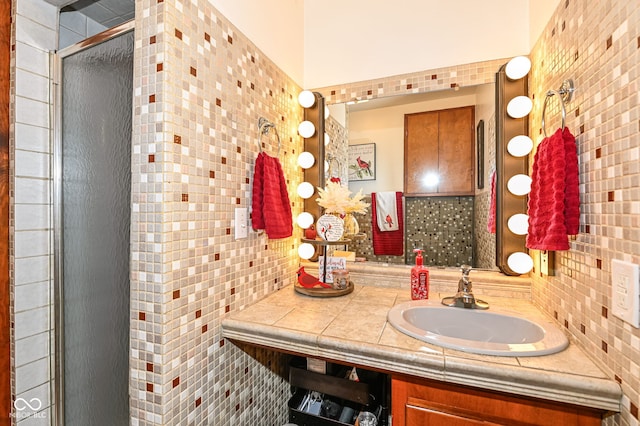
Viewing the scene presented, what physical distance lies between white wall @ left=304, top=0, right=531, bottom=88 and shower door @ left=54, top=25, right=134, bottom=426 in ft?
3.33

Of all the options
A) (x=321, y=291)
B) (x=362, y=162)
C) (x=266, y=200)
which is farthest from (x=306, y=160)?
(x=321, y=291)

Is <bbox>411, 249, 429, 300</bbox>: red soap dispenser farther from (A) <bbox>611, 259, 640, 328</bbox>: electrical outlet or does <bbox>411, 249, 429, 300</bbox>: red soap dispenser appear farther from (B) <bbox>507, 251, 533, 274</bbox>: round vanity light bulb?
(A) <bbox>611, 259, 640, 328</bbox>: electrical outlet

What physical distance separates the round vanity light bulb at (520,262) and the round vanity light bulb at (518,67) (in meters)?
0.78

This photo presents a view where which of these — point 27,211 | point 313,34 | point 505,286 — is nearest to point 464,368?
point 505,286

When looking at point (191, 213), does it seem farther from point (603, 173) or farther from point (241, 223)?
point (603, 173)

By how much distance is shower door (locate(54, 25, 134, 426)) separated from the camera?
3.46 ft

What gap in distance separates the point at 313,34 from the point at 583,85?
136 cm

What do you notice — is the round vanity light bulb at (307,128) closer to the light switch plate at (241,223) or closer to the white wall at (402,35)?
the white wall at (402,35)

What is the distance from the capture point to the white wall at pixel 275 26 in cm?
116

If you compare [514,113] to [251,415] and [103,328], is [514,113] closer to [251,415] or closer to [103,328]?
[251,415]

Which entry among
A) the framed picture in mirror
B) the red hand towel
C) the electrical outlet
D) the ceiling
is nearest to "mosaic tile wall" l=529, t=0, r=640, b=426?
the electrical outlet

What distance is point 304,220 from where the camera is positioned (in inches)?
64.1

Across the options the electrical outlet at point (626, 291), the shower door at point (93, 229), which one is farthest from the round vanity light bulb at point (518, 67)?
the shower door at point (93, 229)

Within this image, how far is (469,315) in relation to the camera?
1123 millimetres
